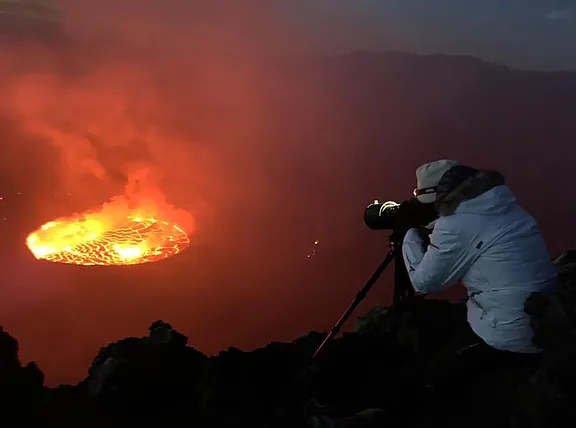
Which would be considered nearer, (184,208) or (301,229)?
(184,208)

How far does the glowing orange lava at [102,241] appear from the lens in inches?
371

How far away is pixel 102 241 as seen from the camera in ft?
32.2

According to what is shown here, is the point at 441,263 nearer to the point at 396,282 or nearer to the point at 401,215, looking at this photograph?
the point at 401,215

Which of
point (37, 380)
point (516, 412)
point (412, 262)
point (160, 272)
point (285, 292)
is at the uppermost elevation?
point (160, 272)

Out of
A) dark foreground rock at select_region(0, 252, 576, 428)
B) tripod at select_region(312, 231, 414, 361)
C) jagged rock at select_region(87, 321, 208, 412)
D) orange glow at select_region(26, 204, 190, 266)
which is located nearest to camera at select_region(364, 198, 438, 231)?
tripod at select_region(312, 231, 414, 361)

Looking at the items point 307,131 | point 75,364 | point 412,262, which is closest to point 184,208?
point 75,364

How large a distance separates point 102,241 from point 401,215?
7.86 metres

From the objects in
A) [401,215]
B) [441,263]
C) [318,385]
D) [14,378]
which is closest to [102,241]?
[14,378]

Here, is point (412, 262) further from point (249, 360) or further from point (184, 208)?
point (184, 208)

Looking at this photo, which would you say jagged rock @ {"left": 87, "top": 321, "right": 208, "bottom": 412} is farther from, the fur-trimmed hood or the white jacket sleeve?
the fur-trimmed hood

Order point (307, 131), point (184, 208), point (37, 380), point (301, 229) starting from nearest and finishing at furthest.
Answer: point (37, 380) → point (184, 208) → point (301, 229) → point (307, 131)

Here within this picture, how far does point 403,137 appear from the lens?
19.9 m

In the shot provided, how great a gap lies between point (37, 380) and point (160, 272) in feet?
24.2

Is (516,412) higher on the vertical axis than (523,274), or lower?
lower
